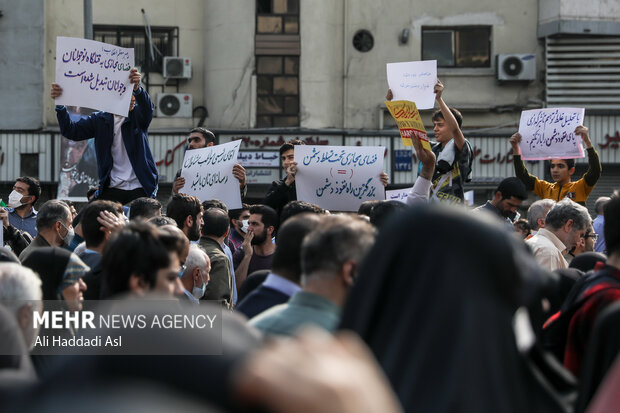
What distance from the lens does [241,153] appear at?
66.8 feet

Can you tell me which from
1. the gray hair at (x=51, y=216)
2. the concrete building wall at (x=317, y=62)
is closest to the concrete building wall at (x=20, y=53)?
the concrete building wall at (x=317, y=62)

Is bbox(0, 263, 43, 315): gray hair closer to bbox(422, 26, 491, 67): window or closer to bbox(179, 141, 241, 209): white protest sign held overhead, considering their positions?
bbox(179, 141, 241, 209): white protest sign held overhead

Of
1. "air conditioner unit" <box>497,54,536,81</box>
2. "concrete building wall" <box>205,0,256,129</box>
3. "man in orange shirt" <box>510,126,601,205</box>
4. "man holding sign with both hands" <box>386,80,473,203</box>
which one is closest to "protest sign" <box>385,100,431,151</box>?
"man holding sign with both hands" <box>386,80,473,203</box>

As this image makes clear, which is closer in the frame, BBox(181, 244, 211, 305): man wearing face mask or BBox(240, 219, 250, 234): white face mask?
BBox(181, 244, 211, 305): man wearing face mask

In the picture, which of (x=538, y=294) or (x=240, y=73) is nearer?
(x=538, y=294)

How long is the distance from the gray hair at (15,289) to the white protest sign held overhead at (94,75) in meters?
4.43

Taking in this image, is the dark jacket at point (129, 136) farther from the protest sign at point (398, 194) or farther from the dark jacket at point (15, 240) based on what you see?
the protest sign at point (398, 194)

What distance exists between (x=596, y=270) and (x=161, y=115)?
17.6 m

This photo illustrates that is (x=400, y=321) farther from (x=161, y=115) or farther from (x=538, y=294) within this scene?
(x=161, y=115)

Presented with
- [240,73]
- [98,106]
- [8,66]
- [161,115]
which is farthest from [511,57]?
[98,106]

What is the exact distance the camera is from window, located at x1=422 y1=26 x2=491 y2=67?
68.2ft

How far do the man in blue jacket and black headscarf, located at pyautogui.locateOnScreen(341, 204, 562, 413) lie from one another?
18.8ft

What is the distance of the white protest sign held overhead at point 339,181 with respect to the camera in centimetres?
823

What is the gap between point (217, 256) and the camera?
5.98 metres
